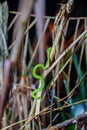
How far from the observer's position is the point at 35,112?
35.0 inches

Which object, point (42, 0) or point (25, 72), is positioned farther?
point (25, 72)

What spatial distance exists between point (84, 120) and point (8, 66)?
0.43m

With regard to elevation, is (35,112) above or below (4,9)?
below

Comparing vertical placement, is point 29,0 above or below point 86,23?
above

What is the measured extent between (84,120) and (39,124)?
253 mm

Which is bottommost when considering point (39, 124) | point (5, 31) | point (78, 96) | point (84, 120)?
point (78, 96)

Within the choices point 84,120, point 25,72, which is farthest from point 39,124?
point 25,72

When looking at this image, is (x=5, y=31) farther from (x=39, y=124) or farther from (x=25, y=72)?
(x=39, y=124)

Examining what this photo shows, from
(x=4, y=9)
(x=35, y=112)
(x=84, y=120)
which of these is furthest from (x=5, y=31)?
(x=84, y=120)

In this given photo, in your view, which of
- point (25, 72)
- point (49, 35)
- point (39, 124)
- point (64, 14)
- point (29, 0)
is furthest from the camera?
point (49, 35)

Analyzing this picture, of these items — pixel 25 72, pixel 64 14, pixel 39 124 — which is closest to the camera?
pixel 64 14

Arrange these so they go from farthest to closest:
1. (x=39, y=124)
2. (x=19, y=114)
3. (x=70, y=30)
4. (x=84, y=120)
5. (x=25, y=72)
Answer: (x=70, y=30)
(x=25, y=72)
(x=19, y=114)
(x=39, y=124)
(x=84, y=120)

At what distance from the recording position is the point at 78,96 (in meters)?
1.50

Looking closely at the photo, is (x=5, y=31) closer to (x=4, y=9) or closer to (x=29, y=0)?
(x=4, y=9)
